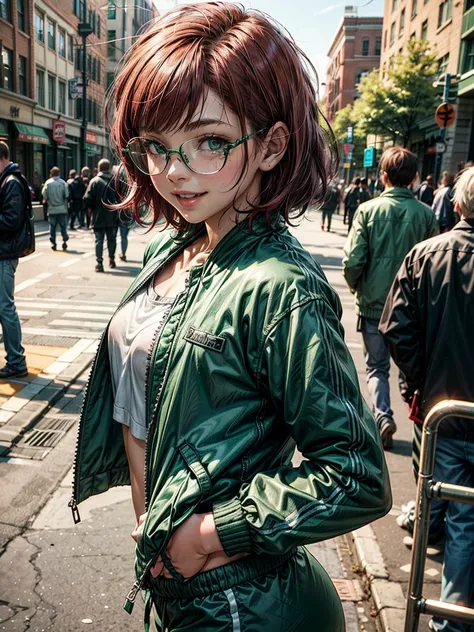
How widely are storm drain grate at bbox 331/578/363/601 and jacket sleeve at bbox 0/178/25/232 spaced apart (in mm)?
4103

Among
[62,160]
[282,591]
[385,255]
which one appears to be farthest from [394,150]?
[62,160]

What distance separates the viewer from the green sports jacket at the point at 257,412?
1157mm

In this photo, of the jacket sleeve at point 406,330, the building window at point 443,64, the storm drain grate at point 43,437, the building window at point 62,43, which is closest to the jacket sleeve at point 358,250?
the jacket sleeve at point 406,330

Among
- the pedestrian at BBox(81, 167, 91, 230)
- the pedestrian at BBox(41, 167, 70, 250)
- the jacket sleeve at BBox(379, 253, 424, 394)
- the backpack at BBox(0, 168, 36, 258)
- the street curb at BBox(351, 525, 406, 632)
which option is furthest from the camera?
the pedestrian at BBox(81, 167, 91, 230)

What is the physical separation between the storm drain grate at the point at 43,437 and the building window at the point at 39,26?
32.7 meters

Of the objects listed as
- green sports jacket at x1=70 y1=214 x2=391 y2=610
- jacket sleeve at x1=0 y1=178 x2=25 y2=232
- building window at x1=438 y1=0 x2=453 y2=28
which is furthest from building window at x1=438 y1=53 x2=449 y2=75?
green sports jacket at x1=70 y1=214 x2=391 y2=610

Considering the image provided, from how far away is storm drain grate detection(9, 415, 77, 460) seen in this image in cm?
452

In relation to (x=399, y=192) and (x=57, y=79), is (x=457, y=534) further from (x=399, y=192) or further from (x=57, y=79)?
(x=57, y=79)

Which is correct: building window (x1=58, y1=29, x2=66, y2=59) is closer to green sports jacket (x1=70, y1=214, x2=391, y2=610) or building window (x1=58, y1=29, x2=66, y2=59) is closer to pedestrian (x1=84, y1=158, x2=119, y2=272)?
pedestrian (x1=84, y1=158, x2=119, y2=272)

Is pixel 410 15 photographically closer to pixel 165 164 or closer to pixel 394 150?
pixel 394 150

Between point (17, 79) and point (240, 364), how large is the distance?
3370cm

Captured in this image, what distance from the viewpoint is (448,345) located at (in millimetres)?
2883

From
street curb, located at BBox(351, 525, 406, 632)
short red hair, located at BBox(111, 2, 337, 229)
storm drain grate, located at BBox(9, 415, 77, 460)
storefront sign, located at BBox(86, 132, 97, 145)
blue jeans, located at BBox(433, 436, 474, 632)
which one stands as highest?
storefront sign, located at BBox(86, 132, 97, 145)

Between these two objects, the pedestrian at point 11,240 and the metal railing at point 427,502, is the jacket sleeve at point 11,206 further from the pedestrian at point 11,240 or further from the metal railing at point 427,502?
the metal railing at point 427,502
